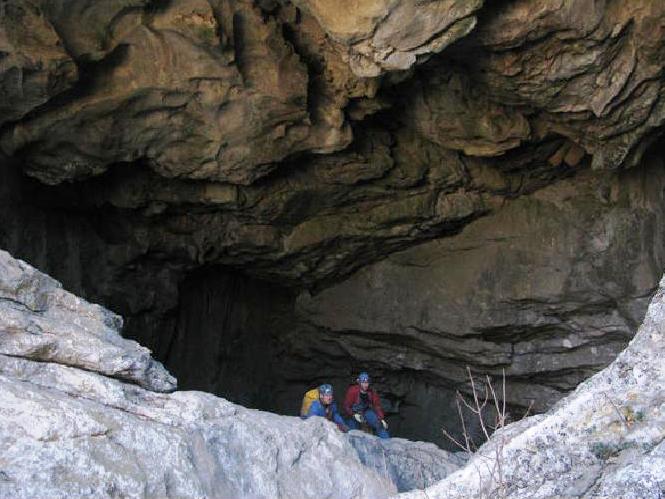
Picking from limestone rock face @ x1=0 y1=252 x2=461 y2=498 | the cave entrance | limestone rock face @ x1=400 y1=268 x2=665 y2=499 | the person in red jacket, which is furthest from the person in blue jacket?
limestone rock face @ x1=400 y1=268 x2=665 y2=499

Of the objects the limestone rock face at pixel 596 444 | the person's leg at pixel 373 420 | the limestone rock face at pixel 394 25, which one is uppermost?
the limestone rock face at pixel 394 25

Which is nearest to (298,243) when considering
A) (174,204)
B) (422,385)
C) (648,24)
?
(174,204)

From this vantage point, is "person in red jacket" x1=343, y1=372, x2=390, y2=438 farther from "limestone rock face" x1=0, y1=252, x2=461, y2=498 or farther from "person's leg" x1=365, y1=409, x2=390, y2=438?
"limestone rock face" x1=0, y1=252, x2=461, y2=498

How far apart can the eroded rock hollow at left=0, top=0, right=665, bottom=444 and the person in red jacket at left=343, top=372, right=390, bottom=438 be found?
202 cm

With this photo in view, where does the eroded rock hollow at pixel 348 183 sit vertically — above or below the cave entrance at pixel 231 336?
above

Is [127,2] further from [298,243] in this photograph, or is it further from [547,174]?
[547,174]

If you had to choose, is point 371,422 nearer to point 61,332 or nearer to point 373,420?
point 373,420

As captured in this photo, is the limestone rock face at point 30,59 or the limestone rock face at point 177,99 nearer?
the limestone rock face at point 30,59

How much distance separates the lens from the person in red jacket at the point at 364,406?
9.41 meters

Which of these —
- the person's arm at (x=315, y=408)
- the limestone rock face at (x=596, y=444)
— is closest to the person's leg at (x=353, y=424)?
Answer: the person's arm at (x=315, y=408)

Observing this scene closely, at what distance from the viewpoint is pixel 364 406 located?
9508 millimetres

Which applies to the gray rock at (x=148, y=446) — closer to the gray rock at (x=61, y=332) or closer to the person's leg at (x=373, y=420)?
the gray rock at (x=61, y=332)

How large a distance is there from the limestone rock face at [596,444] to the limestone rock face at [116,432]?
1158 millimetres

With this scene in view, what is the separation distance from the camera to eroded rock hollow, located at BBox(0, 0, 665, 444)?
729 cm
